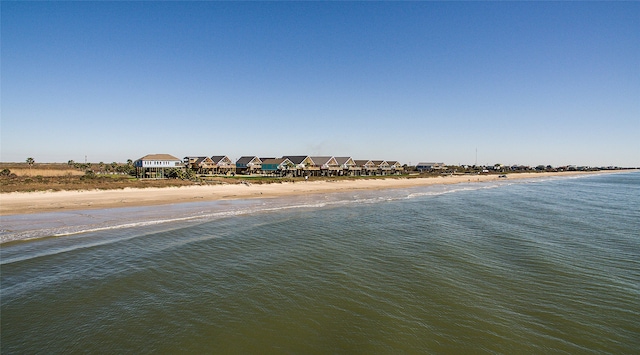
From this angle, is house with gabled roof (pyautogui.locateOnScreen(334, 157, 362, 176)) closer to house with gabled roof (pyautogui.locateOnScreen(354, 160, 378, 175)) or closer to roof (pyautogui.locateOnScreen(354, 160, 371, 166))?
house with gabled roof (pyautogui.locateOnScreen(354, 160, 378, 175))

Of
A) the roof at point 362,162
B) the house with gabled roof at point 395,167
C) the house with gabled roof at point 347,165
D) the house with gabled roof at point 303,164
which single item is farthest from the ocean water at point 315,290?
the house with gabled roof at point 395,167

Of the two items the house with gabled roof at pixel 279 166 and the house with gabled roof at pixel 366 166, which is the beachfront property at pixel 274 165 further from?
the house with gabled roof at pixel 366 166

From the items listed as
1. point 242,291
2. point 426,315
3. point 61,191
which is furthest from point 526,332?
point 61,191

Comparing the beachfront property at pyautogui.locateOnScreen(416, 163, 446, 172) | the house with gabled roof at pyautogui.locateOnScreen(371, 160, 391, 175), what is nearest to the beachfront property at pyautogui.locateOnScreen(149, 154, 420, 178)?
the house with gabled roof at pyautogui.locateOnScreen(371, 160, 391, 175)

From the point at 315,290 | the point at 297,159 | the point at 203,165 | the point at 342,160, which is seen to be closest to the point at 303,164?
the point at 297,159

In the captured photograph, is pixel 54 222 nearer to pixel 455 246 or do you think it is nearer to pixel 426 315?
pixel 426 315

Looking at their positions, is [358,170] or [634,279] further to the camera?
[358,170]
